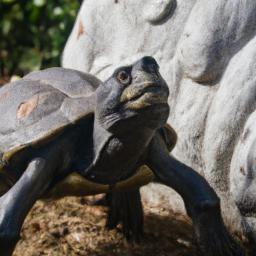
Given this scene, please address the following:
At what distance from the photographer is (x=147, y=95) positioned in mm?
2428

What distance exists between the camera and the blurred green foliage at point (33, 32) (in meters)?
5.79

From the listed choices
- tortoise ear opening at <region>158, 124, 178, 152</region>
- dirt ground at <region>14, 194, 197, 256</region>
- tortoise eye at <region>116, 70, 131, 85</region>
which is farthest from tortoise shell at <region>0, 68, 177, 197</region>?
dirt ground at <region>14, 194, 197, 256</region>

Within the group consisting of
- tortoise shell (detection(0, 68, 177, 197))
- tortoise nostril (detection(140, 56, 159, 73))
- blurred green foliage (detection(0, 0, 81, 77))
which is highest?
tortoise nostril (detection(140, 56, 159, 73))

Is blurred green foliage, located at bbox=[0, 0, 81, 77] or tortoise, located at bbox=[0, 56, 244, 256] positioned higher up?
tortoise, located at bbox=[0, 56, 244, 256]

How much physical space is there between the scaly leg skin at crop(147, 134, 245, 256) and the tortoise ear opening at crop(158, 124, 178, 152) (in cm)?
12

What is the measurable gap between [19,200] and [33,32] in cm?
392

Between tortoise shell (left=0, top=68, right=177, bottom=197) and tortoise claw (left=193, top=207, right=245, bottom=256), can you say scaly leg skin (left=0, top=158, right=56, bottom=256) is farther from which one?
tortoise claw (left=193, top=207, right=245, bottom=256)

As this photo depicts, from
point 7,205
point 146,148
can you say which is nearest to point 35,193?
point 7,205

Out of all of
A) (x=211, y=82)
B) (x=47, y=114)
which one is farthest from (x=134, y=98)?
(x=211, y=82)

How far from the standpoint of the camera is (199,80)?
3264 mm

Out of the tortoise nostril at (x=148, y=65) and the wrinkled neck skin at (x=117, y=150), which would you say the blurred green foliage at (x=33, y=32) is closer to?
the wrinkled neck skin at (x=117, y=150)

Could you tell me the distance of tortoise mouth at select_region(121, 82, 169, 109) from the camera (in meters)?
2.42

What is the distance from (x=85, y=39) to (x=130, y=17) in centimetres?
36

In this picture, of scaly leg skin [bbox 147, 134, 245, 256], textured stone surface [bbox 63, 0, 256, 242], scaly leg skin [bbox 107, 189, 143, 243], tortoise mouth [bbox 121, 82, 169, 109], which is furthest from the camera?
scaly leg skin [bbox 107, 189, 143, 243]
